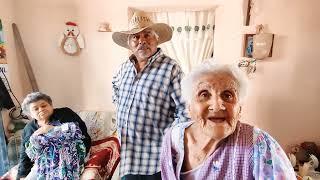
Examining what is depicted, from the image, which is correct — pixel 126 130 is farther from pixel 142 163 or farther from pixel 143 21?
pixel 143 21

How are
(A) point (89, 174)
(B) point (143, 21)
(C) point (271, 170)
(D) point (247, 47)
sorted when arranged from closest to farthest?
1. (C) point (271, 170)
2. (B) point (143, 21)
3. (A) point (89, 174)
4. (D) point (247, 47)

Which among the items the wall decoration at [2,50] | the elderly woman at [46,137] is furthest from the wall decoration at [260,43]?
the wall decoration at [2,50]

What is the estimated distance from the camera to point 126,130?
133 centimetres

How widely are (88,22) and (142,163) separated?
1730 millimetres

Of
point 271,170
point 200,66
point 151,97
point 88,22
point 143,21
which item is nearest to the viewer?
point 271,170

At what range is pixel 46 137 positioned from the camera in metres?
1.77

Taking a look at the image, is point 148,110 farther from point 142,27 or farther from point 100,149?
point 100,149

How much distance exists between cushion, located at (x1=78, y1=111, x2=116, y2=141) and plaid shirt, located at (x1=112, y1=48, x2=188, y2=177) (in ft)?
3.29

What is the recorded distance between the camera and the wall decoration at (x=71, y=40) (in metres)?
2.57

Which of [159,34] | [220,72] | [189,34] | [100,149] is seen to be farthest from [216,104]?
[189,34]

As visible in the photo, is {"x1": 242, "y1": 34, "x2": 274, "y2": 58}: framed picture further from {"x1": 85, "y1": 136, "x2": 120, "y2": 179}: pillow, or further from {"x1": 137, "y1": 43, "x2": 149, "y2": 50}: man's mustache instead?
{"x1": 85, "y1": 136, "x2": 120, "y2": 179}: pillow

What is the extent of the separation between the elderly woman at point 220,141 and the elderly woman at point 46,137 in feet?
3.56

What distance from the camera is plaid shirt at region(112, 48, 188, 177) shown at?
125 cm

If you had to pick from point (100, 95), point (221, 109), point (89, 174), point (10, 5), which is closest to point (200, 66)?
point (221, 109)
